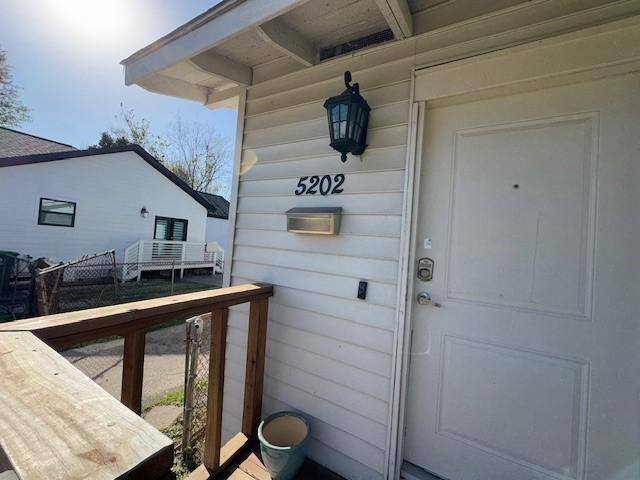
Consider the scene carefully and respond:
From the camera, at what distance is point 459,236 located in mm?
1514

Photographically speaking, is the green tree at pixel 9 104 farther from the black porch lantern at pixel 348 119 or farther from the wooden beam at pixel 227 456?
the wooden beam at pixel 227 456

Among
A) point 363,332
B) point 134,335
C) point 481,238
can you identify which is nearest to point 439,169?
point 481,238

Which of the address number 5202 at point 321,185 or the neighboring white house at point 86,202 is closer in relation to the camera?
the address number 5202 at point 321,185

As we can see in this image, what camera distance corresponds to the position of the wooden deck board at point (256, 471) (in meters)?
1.59

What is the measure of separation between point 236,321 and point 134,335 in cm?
104

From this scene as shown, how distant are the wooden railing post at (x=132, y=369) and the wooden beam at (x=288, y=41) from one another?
1614mm

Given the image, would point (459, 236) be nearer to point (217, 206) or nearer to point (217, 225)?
point (217, 225)

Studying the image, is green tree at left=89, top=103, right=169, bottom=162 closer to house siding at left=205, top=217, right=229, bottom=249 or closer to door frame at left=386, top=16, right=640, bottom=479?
house siding at left=205, top=217, right=229, bottom=249

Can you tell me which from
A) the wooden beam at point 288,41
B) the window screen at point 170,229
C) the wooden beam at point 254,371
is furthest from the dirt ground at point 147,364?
the window screen at point 170,229

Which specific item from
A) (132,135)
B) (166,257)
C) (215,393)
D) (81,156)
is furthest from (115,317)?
(132,135)

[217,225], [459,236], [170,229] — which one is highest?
[217,225]

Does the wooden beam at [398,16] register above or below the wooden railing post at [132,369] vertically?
above

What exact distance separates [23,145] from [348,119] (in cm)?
1023

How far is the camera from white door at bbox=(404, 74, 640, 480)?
1.19 m
